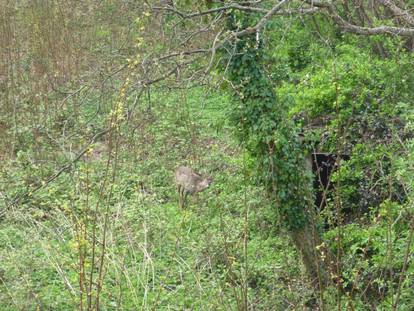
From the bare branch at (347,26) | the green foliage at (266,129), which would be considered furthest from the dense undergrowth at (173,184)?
the bare branch at (347,26)

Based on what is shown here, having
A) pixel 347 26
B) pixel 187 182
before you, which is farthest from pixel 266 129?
pixel 187 182

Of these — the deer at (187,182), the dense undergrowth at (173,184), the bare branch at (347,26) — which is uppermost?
the bare branch at (347,26)

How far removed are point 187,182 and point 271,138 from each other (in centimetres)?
255

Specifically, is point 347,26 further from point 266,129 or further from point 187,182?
point 187,182

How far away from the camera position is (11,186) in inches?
382

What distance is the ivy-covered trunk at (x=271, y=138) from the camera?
777 centimetres

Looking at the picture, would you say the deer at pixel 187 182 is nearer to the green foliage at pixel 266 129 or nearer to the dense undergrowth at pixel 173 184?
the dense undergrowth at pixel 173 184

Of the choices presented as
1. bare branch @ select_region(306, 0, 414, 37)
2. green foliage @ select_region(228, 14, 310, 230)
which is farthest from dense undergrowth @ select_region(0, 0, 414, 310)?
bare branch @ select_region(306, 0, 414, 37)

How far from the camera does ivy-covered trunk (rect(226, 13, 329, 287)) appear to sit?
7770 millimetres

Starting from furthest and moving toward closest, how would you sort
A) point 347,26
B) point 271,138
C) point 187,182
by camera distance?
point 187,182 → point 271,138 → point 347,26

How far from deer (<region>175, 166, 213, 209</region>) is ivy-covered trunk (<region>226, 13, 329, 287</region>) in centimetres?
180

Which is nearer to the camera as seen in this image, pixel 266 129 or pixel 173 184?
pixel 266 129

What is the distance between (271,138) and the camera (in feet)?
25.4

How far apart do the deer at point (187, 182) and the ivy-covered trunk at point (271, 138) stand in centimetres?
180
